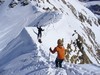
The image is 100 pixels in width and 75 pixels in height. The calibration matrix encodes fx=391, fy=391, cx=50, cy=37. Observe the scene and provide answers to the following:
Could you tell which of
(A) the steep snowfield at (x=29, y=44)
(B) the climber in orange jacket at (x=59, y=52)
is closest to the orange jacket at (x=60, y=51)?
(B) the climber in orange jacket at (x=59, y=52)

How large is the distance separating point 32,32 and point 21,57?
10.1 meters

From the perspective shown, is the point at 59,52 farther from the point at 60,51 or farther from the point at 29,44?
the point at 29,44

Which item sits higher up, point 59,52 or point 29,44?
point 59,52

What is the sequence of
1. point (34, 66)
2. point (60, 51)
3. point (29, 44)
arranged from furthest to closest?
1. point (29, 44)
2. point (34, 66)
3. point (60, 51)

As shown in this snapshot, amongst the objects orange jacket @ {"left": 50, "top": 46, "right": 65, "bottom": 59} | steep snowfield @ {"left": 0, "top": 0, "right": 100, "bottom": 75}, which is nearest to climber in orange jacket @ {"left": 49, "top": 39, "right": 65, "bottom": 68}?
orange jacket @ {"left": 50, "top": 46, "right": 65, "bottom": 59}

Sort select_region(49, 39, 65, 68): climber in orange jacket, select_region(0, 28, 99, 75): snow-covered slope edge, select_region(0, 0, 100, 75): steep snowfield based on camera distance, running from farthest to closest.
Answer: select_region(0, 0, 100, 75): steep snowfield, select_region(49, 39, 65, 68): climber in orange jacket, select_region(0, 28, 99, 75): snow-covered slope edge

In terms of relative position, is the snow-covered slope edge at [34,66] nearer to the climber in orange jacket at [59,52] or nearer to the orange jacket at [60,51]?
the climber in orange jacket at [59,52]

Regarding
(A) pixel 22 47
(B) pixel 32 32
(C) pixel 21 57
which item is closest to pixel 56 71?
(C) pixel 21 57

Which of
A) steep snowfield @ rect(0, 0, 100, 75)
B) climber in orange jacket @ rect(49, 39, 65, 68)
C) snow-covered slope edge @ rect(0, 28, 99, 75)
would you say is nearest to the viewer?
snow-covered slope edge @ rect(0, 28, 99, 75)

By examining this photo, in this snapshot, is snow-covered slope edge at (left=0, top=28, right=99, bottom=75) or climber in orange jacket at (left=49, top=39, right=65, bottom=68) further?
climber in orange jacket at (left=49, top=39, right=65, bottom=68)

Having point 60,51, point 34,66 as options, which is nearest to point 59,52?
point 60,51

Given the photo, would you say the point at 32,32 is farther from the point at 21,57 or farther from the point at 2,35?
the point at 2,35

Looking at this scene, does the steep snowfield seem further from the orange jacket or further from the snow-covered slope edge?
the orange jacket

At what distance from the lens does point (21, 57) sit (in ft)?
80.6
